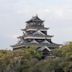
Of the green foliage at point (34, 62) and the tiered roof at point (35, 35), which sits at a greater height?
the tiered roof at point (35, 35)

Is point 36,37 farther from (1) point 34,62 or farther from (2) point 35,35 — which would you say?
(1) point 34,62

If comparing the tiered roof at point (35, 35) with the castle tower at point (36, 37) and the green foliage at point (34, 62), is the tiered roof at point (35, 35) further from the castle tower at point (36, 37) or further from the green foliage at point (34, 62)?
the green foliage at point (34, 62)

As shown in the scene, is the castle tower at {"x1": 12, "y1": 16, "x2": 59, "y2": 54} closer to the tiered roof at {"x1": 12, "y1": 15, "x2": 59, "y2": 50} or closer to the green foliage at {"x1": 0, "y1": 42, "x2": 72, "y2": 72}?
the tiered roof at {"x1": 12, "y1": 15, "x2": 59, "y2": 50}

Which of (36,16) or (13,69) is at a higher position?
(36,16)

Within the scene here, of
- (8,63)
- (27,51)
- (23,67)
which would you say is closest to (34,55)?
(27,51)

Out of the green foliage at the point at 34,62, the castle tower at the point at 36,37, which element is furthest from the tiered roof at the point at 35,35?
the green foliage at the point at 34,62

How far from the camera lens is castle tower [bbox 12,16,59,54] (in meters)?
64.4

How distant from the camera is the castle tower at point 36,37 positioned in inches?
2537

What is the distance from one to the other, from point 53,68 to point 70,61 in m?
1.79

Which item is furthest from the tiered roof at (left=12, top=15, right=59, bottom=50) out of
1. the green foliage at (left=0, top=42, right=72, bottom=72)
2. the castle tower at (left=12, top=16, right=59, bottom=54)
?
the green foliage at (left=0, top=42, right=72, bottom=72)

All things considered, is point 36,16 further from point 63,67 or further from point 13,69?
point 63,67

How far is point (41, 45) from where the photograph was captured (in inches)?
2539

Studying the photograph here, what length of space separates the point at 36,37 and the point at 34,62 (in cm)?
1771

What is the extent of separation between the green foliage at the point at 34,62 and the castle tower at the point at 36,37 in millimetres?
3688
